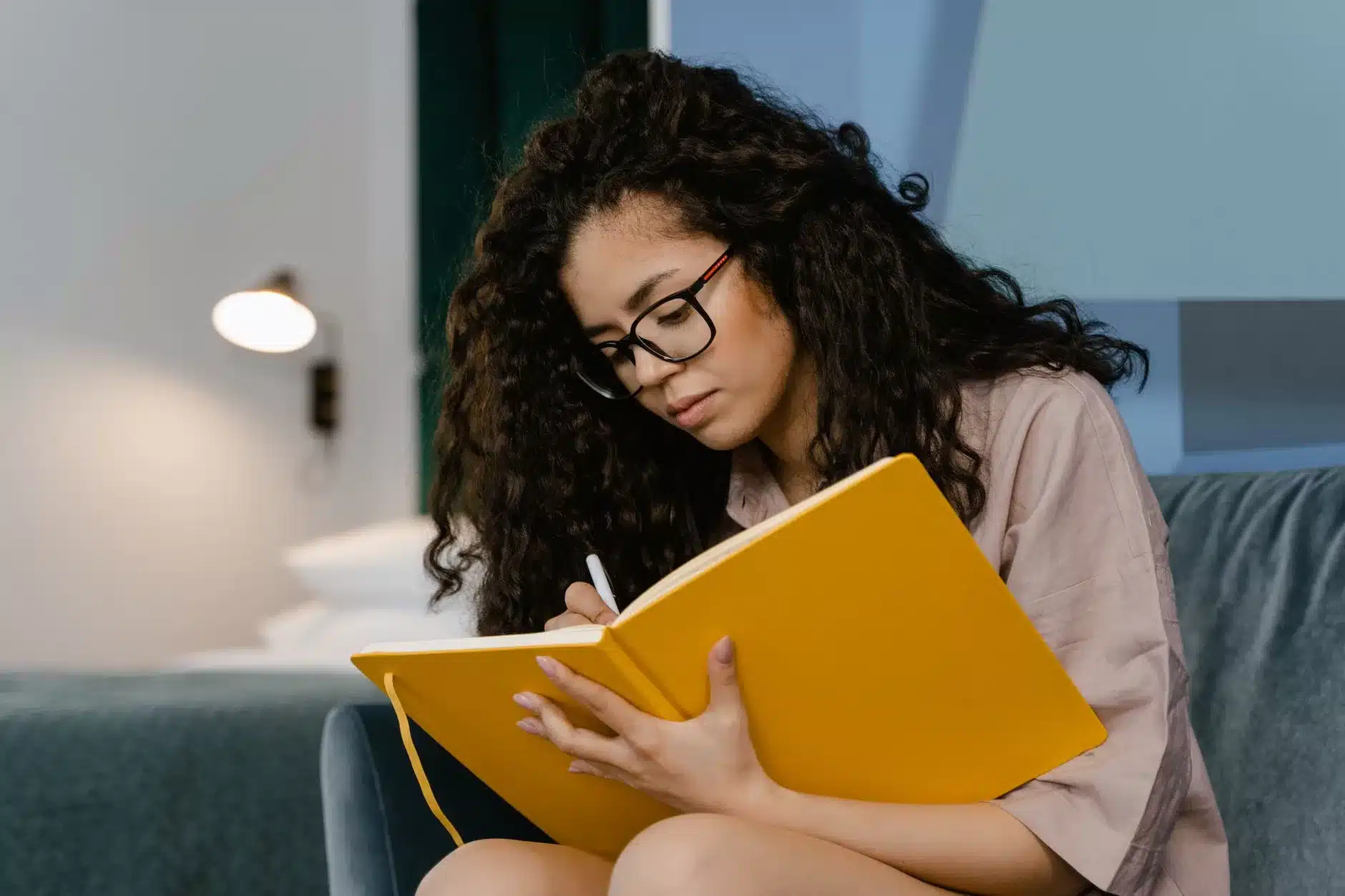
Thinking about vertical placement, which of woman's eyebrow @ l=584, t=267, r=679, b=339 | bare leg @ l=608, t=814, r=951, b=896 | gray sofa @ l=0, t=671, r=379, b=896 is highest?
woman's eyebrow @ l=584, t=267, r=679, b=339

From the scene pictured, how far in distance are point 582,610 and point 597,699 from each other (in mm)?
256

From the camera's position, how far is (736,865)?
668mm

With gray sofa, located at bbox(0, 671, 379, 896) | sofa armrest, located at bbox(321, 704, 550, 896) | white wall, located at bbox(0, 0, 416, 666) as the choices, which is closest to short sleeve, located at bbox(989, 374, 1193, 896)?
sofa armrest, located at bbox(321, 704, 550, 896)

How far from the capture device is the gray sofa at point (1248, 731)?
2.85 ft

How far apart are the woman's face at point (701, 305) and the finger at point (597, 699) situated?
1.03 ft

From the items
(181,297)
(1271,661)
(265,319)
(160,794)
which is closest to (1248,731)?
(1271,661)

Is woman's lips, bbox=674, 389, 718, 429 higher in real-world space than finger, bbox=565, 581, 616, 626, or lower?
higher

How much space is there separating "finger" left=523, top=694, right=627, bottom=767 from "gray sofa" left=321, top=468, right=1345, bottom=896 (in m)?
0.23

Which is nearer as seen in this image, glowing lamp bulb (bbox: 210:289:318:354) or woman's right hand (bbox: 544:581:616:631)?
woman's right hand (bbox: 544:581:616:631)

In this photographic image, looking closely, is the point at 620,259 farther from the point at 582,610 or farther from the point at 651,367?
the point at 582,610

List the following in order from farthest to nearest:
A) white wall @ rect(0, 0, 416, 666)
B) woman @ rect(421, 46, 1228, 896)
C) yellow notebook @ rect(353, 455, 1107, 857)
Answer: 1. white wall @ rect(0, 0, 416, 666)
2. woman @ rect(421, 46, 1228, 896)
3. yellow notebook @ rect(353, 455, 1107, 857)

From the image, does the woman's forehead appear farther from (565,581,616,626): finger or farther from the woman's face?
(565,581,616,626): finger

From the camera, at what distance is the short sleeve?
73cm

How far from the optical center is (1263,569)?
97 cm
